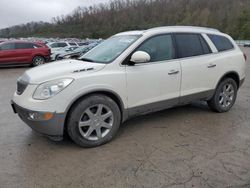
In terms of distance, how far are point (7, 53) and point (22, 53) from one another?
787 mm

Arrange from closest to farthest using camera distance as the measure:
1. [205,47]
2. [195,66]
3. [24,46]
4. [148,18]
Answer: [195,66], [205,47], [24,46], [148,18]

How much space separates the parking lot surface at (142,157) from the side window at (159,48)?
48.5 inches

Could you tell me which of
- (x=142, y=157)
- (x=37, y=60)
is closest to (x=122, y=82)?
(x=142, y=157)

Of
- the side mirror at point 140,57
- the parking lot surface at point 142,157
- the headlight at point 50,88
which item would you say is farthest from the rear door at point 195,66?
the headlight at point 50,88

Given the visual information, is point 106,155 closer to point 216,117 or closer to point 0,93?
point 216,117

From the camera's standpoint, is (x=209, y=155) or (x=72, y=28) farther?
(x=72, y=28)

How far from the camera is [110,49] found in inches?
182

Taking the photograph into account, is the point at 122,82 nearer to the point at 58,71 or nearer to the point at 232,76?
the point at 58,71

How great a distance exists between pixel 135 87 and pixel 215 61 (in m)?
1.91

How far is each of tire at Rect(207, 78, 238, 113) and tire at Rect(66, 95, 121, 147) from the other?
2.29 meters

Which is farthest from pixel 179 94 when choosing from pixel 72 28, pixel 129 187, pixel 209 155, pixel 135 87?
pixel 72 28

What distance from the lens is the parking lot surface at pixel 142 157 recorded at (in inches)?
123

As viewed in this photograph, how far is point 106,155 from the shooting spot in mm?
3717

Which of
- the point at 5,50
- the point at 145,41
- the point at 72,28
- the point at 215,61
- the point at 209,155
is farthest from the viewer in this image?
the point at 72,28
